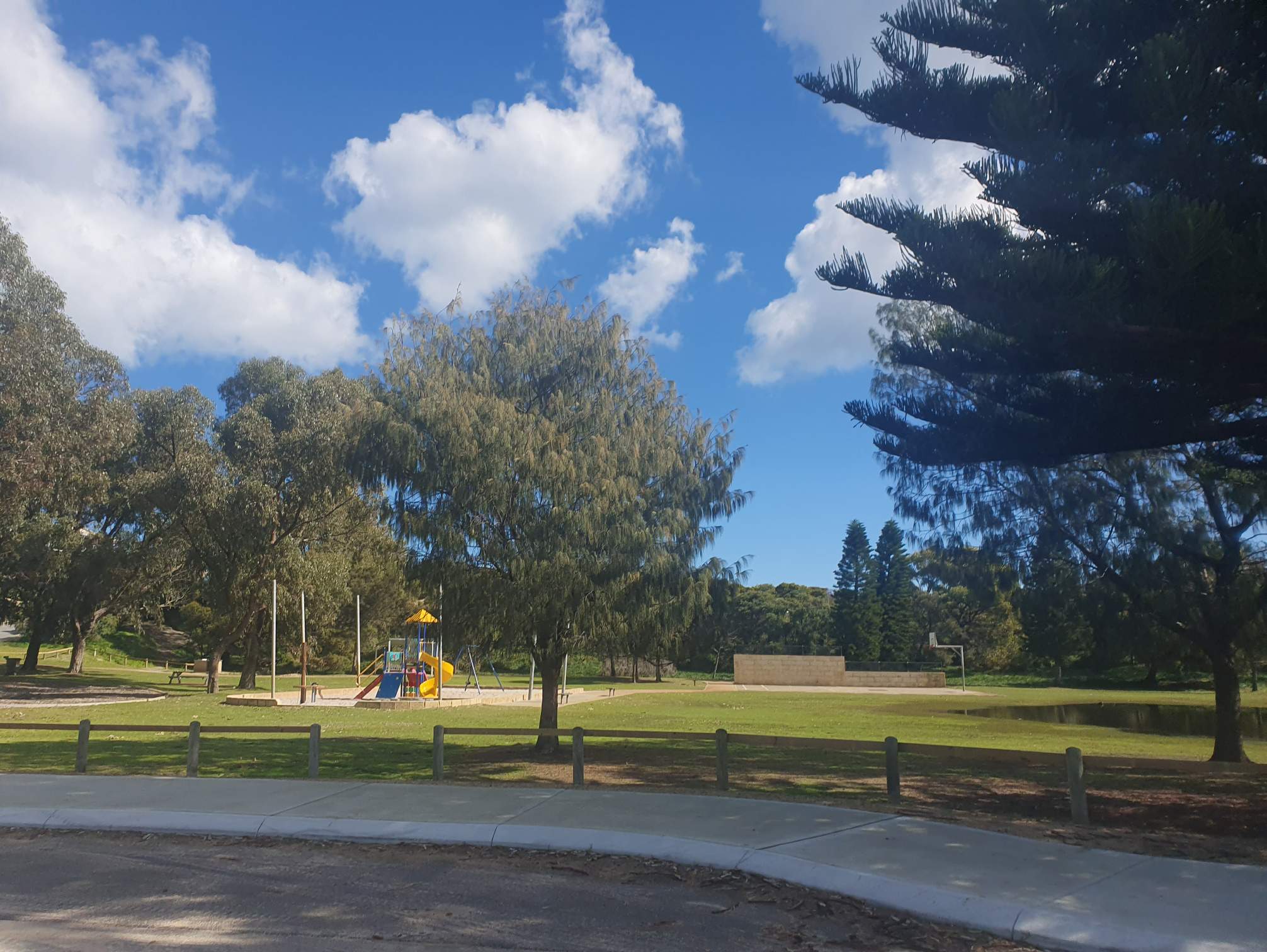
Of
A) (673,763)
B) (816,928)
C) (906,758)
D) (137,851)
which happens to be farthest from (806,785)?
(137,851)

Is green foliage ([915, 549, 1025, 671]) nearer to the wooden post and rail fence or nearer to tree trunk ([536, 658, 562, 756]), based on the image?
the wooden post and rail fence

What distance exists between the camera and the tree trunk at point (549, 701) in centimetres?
1545

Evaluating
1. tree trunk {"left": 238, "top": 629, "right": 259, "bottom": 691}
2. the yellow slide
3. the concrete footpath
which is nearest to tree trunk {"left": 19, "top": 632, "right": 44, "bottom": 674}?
tree trunk {"left": 238, "top": 629, "right": 259, "bottom": 691}

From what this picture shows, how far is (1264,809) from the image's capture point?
11180mm

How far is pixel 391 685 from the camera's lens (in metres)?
32.8

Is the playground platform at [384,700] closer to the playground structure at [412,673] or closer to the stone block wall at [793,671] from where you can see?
the playground structure at [412,673]

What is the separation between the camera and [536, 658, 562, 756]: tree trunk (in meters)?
15.5

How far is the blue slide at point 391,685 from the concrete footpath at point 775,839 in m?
20.8

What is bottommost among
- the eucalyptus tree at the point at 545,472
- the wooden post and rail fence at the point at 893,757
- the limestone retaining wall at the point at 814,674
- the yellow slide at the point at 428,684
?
the limestone retaining wall at the point at 814,674

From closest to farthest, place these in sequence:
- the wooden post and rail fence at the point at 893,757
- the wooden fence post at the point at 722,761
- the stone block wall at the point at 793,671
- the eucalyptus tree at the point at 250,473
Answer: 1. the wooden post and rail fence at the point at 893,757
2. the wooden fence post at the point at 722,761
3. the eucalyptus tree at the point at 250,473
4. the stone block wall at the point at 793,671

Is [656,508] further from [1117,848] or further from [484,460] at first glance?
[1117,848]

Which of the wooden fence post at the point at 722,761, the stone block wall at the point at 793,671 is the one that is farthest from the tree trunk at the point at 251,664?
the wooden fence post at the point at 722,761

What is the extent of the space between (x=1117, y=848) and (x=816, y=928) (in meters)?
3.63

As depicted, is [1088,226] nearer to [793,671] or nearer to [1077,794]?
[1077,794]
